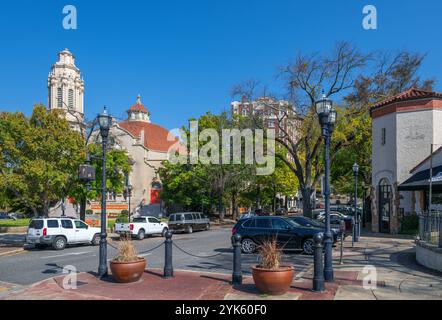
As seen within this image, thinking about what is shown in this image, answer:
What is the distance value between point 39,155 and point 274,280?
73.7 feet

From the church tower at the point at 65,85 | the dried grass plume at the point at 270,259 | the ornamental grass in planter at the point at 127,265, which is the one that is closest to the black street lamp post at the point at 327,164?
the dried grass plume at the point at 270,259

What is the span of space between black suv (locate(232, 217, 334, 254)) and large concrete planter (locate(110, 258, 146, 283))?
24.4 feet

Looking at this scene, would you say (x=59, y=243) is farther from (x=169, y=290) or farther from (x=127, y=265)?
(x=169, y=290)

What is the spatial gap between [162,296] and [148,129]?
57675 mm

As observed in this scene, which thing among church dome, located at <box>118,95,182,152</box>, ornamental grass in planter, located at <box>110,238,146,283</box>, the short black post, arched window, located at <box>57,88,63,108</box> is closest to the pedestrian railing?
the short black post

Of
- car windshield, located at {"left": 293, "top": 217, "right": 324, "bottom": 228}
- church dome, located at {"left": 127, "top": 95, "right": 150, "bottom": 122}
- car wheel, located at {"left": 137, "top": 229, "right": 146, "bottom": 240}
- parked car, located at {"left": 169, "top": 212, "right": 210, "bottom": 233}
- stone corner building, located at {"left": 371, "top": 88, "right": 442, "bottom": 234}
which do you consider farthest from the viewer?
church dome, located at {"left": 127, "top": 95, "right": 150, "bottom": 122}

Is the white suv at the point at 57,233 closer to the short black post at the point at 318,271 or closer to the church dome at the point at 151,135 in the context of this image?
the short black post at the point at 318,271

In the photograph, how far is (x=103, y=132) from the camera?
1304 centimetres

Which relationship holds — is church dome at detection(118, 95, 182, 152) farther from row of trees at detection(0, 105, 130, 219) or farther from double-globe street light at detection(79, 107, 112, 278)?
double-globe street light at detection(79, 107, 112, 278)

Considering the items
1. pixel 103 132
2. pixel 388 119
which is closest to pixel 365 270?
pixel 103 132

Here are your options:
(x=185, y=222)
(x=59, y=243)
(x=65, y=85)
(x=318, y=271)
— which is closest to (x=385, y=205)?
(x=185, y=222)

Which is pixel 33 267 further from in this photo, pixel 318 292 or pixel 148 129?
pixel 148 129

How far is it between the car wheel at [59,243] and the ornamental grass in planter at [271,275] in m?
15.4

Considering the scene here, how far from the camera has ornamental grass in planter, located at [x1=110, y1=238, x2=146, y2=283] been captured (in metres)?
10.8
